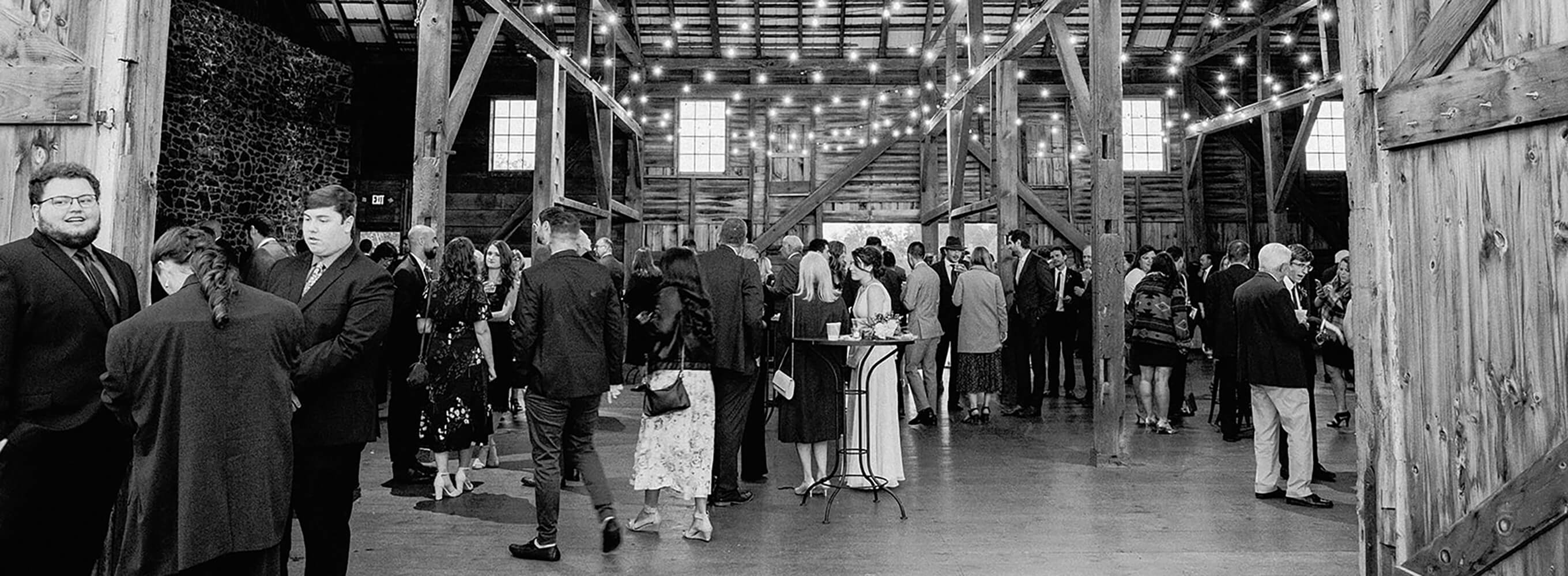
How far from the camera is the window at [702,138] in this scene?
617 inches

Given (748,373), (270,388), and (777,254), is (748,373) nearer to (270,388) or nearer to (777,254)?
(270,388)

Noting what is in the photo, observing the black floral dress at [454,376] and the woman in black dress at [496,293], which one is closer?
the black floral dress at [454,376]

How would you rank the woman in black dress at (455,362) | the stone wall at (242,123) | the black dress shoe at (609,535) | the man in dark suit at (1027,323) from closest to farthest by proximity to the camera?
the black dress shoe at (609,535) < the woman in black dress at (455,362) < the man in dark suit at (1027,323) < the stone wall at (242,123)

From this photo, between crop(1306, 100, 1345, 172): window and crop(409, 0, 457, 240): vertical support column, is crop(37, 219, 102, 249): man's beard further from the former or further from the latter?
crop(1306, 100, 1345, 172): window

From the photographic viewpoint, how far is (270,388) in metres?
2.36

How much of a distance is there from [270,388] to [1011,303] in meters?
7.26

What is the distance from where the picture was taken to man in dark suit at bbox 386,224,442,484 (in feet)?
16.9

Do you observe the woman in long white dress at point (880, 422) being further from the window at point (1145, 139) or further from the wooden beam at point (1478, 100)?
the window at point (1145, 139)

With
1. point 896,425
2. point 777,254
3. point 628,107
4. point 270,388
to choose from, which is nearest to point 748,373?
point 896,425

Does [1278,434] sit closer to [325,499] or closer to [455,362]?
[455,362]

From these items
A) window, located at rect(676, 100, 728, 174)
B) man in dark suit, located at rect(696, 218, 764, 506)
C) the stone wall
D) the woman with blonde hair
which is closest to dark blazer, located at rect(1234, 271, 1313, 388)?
the woman with blonde hair

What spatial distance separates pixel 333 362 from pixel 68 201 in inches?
33.6

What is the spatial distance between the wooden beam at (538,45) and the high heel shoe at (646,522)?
4.66 m

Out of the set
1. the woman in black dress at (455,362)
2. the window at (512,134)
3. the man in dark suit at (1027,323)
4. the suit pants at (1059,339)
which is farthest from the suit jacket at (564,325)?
the window at (512,134)
